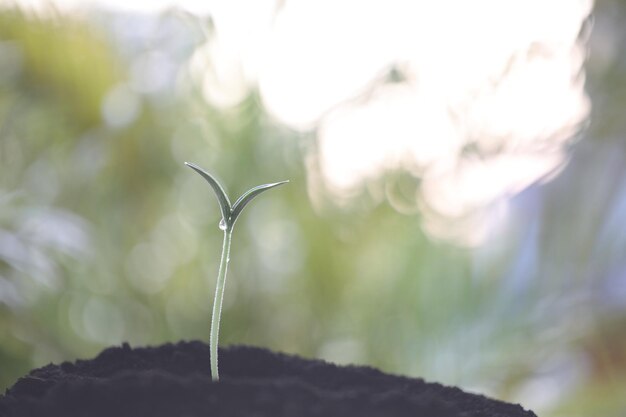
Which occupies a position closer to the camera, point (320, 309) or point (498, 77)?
point (498, 77)

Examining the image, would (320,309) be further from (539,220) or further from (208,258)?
(539,220)

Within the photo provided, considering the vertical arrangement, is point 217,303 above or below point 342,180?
below

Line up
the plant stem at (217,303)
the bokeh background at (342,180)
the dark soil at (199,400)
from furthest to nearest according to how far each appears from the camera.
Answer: the bokeh background at (342,180), the plant stem at (217,303), the dark soil at (199,400)

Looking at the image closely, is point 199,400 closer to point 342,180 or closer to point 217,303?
point 217,303

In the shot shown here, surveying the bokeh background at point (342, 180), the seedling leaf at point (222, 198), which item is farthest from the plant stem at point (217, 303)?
the bokeh background at point (342, 180)

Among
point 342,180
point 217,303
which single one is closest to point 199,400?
point 217,303

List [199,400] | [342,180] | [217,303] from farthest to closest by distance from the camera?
[342,180], [217,303], [199,400]

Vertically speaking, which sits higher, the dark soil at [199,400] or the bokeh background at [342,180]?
the bokeh background at [342,180]

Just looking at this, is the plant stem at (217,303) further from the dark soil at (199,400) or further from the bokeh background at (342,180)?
the bokeh background at (342,180)

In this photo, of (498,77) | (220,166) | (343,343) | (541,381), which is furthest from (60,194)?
(541,381)
